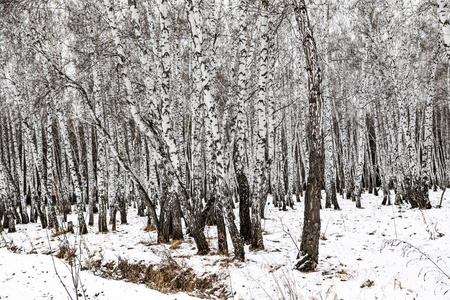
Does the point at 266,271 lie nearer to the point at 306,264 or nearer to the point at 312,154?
the point at 306,264

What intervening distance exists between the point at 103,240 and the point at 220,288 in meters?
5.04

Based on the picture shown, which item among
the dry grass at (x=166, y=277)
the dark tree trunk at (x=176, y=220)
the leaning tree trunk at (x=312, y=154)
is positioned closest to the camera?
the dry grass at (x=166, y=277)

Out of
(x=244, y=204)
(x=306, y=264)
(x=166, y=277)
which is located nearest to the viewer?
(x=306, y=264)

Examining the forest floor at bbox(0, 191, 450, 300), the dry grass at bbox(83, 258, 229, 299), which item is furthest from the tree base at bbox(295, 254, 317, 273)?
the dry grass at bbox(83, 258, 229, 299)

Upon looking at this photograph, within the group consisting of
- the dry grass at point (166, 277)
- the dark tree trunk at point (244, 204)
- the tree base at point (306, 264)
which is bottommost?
the dry grass at point (166, 277)

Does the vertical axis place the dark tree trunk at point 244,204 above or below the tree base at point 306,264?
above

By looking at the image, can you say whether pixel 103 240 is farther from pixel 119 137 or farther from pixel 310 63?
pixel 310 63

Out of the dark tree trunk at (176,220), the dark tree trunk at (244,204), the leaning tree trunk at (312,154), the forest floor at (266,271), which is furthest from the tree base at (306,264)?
the dark tree trunk at (176,220)

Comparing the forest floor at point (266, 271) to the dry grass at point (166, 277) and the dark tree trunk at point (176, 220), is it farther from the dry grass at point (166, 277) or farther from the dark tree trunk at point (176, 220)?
the dark tree trunk at point (176, 220)

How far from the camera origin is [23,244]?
8.34 metres

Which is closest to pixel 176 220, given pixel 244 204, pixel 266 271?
pixel 244 204

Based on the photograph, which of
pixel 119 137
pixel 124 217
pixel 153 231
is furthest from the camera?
pixel 124 217

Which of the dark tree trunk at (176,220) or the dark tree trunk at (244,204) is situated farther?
the dark tree trunk at (176,220)

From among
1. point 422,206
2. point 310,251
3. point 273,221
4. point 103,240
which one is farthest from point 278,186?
point 310,251
